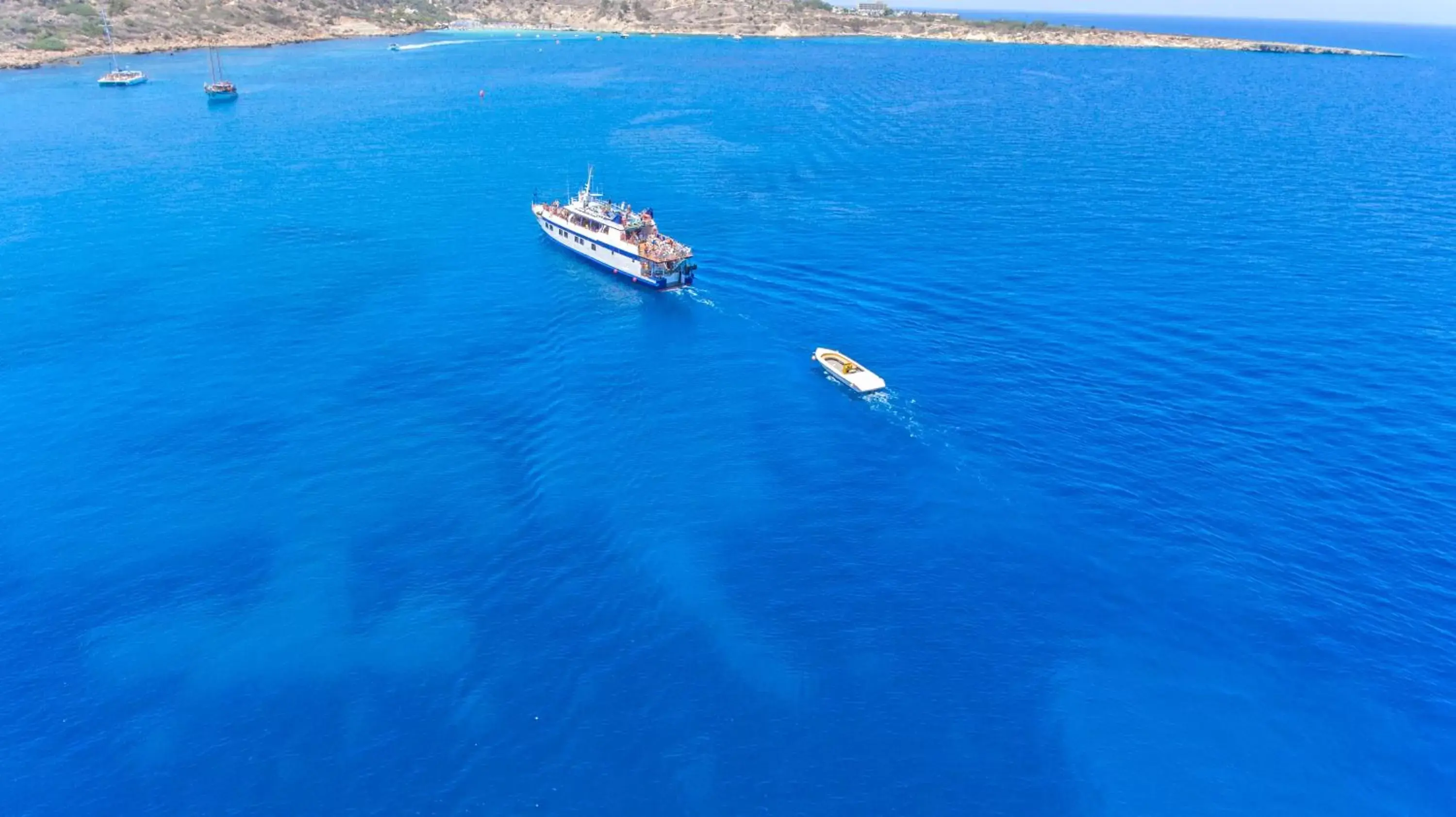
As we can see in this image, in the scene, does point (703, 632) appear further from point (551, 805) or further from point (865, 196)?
point (865, 196)

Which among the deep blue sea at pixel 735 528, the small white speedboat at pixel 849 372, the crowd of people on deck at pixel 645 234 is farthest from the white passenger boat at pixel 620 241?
the small white speedboat at pixel 849 372

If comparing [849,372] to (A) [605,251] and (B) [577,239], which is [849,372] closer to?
(A) [605,251]

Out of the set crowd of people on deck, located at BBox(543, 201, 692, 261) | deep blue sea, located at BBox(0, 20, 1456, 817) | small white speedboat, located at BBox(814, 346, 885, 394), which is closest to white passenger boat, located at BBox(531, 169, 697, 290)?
crowd of people on deck, located at BBox(543, 201, 692, 261)

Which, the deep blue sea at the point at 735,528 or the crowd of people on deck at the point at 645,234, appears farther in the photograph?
the crowd of people on deck at the point at 645,234

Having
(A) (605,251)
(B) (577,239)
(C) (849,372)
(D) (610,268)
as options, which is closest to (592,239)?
(A) (605,251)

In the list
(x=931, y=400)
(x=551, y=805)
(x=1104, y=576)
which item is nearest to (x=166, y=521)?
(x=551, y=805)

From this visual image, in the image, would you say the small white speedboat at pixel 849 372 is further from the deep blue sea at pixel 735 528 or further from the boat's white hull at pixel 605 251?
the boat's white hull at pixel 605 251

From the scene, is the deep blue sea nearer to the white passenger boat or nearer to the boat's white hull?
the boat's white hull
